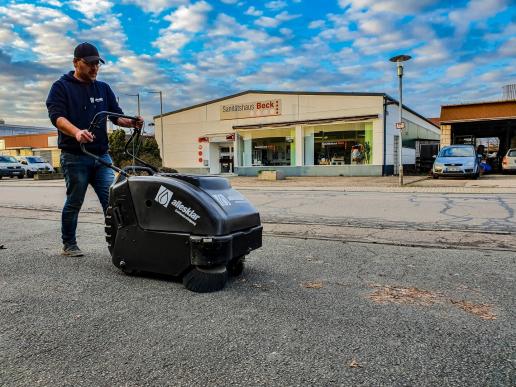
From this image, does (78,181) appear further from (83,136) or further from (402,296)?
(402,296)

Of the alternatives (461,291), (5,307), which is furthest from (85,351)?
Answer: (461,291)

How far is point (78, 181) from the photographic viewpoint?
13.5 feet

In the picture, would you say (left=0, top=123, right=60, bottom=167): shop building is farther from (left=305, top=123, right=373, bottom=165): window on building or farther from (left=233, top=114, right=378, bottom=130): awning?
(left=305, top=123, right=373, bottom=165): window on building

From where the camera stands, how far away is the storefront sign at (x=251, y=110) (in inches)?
1068

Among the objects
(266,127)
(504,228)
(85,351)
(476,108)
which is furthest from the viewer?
(266,127)

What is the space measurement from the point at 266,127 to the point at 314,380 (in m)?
26.2

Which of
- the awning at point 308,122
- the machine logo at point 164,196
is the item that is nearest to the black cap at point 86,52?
the machine logo at point 164,196

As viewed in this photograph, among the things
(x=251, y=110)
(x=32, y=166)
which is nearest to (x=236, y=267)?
(x=251, y=110)

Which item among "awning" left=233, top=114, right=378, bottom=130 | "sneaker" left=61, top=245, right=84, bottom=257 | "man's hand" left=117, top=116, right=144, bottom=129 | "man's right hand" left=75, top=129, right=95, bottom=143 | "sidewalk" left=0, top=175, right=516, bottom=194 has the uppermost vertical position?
"awning" left=233, top=114, right=378, bottom=130

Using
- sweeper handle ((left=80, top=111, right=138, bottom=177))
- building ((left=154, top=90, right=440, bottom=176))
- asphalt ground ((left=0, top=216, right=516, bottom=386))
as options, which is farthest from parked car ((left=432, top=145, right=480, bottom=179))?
sweeper handle ((left=80, top=111, right=138, bottom=177))

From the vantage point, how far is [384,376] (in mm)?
1927

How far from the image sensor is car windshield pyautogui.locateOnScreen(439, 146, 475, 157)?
1932 centimetres

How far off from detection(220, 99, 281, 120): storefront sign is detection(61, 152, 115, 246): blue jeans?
23.4 meters

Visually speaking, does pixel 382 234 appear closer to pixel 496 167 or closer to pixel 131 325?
pixel 131 325
